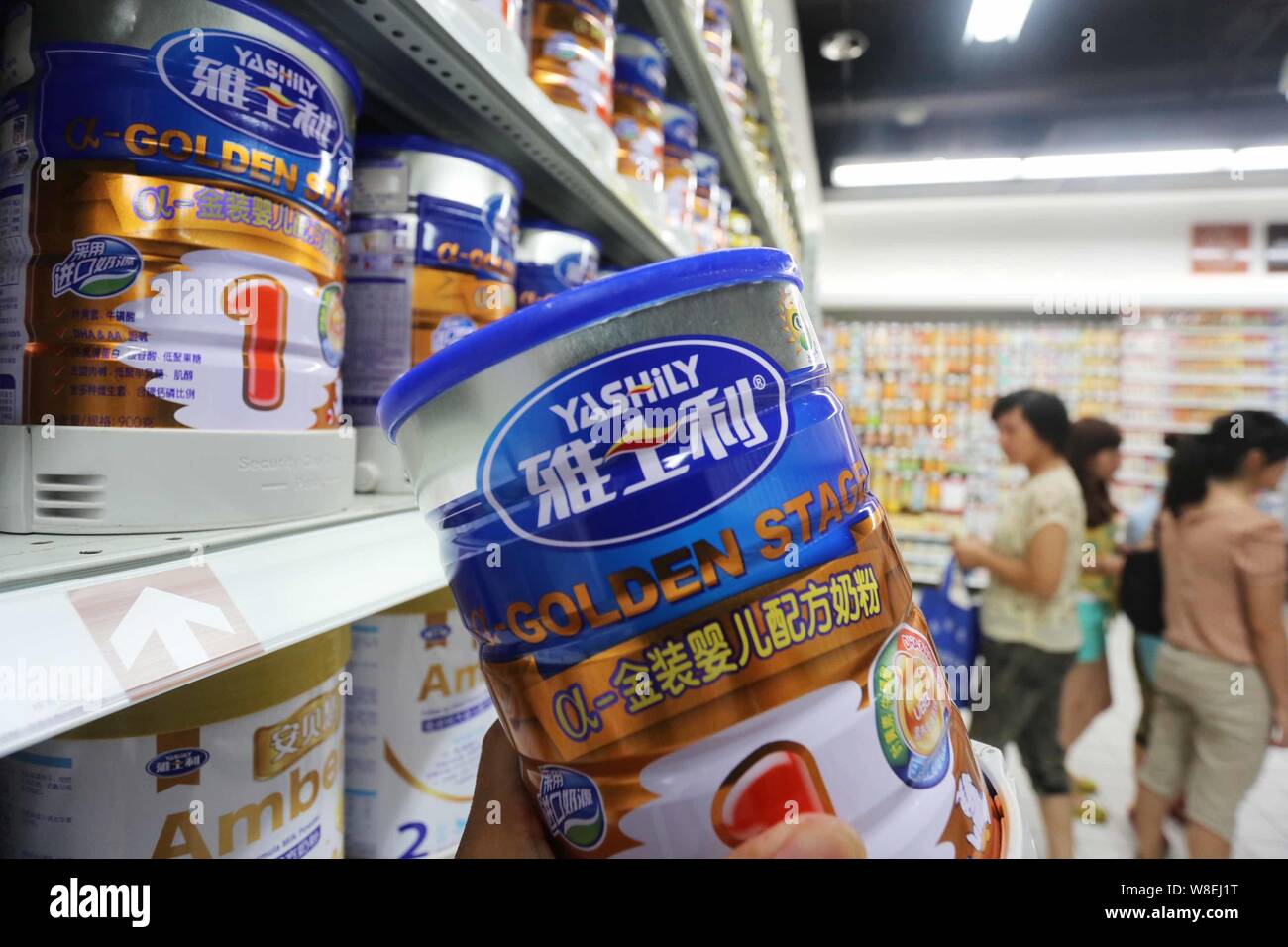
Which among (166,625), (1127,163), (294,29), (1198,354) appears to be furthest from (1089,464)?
(1198,354)

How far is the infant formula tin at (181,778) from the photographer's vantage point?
0.58 metres

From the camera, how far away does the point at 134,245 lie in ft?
1.82

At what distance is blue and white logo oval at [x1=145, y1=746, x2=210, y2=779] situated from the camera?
0.59 meters

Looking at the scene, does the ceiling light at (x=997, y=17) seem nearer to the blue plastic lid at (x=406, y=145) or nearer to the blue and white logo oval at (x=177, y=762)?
the blue plastic lid at (x=406, y=145)

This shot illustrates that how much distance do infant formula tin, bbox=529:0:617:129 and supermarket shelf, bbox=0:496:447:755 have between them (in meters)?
0.87

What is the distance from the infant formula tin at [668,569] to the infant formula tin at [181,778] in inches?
10.7

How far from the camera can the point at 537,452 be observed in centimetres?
47

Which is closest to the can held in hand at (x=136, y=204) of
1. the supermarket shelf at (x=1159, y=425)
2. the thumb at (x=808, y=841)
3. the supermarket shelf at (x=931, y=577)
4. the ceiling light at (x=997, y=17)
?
the thumb at (x=808, y=841)

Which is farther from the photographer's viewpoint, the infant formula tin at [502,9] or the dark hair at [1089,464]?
the dark hair at [1089,464]

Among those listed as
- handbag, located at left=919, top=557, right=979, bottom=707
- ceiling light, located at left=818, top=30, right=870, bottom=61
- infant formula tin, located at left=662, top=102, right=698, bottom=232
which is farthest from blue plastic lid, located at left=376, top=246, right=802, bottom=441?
ceiling light, located at left=818, top=30, right=870, bottom=61

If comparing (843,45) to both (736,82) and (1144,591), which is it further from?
(1144,591)

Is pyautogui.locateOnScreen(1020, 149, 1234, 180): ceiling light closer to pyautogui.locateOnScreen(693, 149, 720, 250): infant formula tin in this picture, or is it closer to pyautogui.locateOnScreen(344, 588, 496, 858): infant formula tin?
pyautogui.locateOnScreen(693, 149, 720, 250): infant formula tin
